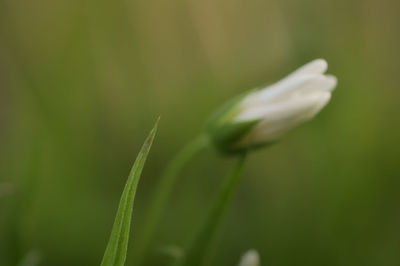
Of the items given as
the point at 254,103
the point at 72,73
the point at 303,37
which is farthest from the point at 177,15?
the point at 254,103

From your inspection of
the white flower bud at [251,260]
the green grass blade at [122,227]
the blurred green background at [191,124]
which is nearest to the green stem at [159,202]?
the blurred green background at [191,124]

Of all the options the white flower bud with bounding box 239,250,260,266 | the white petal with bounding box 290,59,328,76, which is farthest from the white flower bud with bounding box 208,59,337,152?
the white flower bud with bounding box 239,250,260,266

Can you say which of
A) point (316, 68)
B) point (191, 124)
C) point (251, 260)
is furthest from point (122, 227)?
point (191, 124)

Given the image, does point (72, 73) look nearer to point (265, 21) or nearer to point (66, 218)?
point (66, 218)

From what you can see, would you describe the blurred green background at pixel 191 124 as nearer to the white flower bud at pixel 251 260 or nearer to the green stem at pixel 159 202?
the green stem at pixel 159 202

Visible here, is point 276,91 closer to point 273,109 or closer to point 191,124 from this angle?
point 273,109
